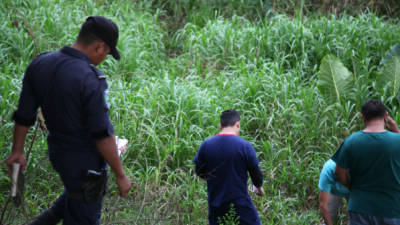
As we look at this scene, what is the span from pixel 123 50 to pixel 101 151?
468cm

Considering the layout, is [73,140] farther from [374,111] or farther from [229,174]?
[374,111]

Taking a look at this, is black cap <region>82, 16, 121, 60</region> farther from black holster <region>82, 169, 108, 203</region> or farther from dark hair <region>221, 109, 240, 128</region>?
dark hair <region>221, 109, 240, 128</region>

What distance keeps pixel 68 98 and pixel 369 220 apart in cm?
230

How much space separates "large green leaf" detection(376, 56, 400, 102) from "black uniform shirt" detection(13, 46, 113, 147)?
187 inches

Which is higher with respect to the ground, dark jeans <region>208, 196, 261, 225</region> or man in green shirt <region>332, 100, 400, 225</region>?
man in green shirt <region>332, 100, 400, 225</region>

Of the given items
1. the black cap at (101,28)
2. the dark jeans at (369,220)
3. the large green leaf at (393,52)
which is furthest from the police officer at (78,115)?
the large green leaf at (393,52)

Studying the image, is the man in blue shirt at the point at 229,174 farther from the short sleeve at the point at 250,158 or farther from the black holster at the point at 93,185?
the black holster at the point at 93,185

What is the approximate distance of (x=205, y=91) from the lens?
20.4 ft

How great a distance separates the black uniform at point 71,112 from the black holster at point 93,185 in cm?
4

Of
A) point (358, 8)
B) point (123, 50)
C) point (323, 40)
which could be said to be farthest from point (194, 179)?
point (358, 8)

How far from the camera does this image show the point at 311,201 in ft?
17.2

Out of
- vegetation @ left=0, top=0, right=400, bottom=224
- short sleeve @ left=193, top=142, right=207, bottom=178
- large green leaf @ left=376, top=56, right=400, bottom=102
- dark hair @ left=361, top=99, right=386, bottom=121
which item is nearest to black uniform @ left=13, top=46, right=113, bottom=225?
vegetation @ left=0, top=0, right=400, bottom=224

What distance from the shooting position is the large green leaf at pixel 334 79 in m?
6.28

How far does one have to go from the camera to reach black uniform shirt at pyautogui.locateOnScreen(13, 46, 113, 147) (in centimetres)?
265
